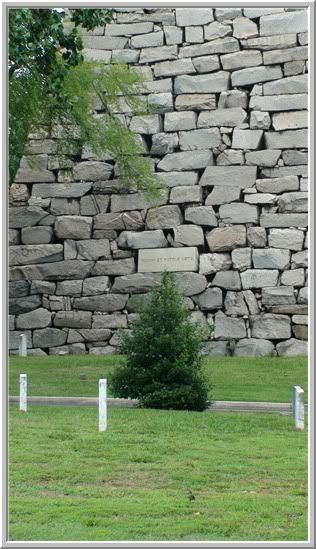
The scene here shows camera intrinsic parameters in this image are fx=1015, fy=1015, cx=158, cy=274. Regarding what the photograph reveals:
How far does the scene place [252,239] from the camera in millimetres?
18984

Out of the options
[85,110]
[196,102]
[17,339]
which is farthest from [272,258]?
[17,339]

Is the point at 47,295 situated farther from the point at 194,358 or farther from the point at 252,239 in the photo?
the point at 194,358

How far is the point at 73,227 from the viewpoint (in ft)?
65.5

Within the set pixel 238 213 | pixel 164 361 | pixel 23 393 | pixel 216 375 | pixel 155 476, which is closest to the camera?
pixel 155 476

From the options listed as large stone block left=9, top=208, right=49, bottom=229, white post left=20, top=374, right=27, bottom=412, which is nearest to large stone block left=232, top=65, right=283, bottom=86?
large stone block left=9, top=208, right=49, bottom=229

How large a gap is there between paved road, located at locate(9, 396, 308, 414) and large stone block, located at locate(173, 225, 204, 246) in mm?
6580

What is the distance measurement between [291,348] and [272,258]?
171cm

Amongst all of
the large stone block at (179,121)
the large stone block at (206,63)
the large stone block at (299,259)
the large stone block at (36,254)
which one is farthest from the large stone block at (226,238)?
the large stone block at (206,63)

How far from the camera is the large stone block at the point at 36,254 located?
65.8ft

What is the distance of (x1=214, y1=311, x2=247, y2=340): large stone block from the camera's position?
18.8 meters

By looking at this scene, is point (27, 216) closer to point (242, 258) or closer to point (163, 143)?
point (163, 143)

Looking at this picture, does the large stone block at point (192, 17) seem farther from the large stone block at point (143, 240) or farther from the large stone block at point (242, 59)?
the large stone block at point (143, 240)

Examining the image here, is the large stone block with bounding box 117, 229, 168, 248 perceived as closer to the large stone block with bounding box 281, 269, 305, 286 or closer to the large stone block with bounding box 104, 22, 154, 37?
the large stone block with bounding box 281, 269, 305, 286

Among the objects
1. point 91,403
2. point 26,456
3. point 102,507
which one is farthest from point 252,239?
point 102,507
